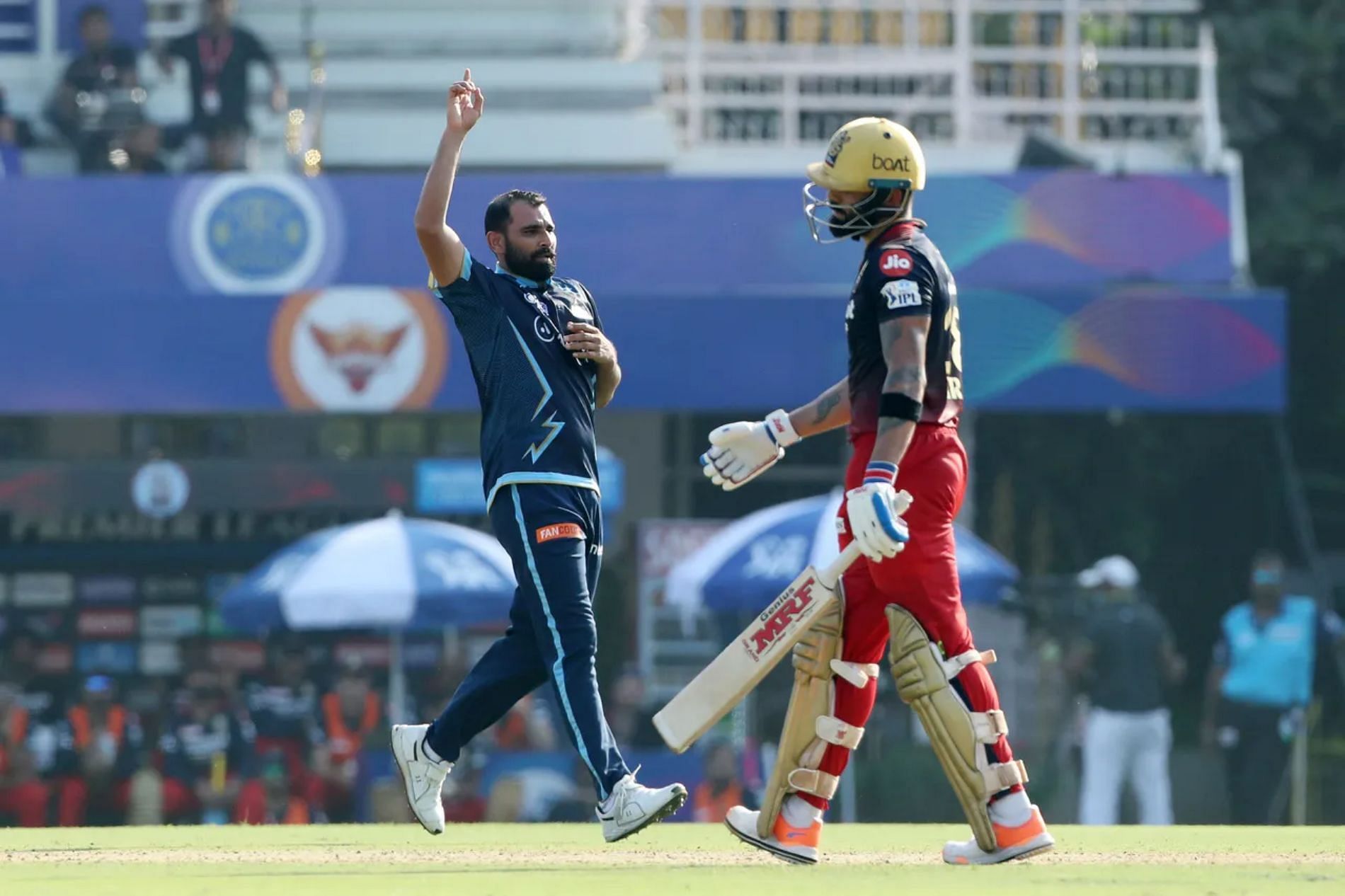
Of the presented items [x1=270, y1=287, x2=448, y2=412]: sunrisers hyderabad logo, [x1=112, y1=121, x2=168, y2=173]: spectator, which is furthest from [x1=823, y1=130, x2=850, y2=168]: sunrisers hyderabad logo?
[x1=112, y1=121, x2=168, y2=173]: spectator

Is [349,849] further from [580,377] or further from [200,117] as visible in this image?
[200,117]

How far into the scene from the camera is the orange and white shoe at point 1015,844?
6906mm

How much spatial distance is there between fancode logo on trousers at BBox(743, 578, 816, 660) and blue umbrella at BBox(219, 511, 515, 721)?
25.2 ft

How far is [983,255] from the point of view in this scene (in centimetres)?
1816

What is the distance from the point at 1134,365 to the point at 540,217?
11038 millimetres

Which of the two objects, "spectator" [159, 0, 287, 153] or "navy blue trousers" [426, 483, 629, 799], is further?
"spectator" [159, 0, 287, 153]

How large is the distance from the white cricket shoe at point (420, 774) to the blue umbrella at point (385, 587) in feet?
23.2

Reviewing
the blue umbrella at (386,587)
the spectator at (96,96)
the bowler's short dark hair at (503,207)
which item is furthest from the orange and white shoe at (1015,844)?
the spectator at (96,96)

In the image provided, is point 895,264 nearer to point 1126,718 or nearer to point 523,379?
point 523,379

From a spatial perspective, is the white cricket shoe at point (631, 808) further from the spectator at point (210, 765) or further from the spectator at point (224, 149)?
the spectator at point (224, 149)

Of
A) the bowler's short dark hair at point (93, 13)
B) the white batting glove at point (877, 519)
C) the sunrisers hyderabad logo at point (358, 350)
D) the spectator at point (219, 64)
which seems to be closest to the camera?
the white batting glove at point (877, 519)

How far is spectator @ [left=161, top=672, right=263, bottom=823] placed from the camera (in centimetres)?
1489

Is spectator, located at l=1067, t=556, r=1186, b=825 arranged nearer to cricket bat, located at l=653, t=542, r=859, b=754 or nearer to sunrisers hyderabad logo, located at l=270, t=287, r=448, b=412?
sunrisers hyderabad logo, located at l=270, t=287, r=448, b=412

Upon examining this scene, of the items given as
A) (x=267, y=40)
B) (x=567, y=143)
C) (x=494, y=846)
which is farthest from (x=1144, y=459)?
(x=494, y=846)
